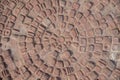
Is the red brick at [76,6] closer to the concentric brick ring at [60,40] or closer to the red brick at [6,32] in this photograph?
the concentric brick ring at [60,40]

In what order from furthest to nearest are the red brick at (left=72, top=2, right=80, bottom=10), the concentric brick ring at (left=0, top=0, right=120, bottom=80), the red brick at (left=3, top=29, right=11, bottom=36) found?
the red brick at (left=3, top=29, right=11, bottom=36) < the red brick at (left=72, top=2, right=80, bottom=10) < the concentric brick ring at (left=0, top=0, right=120, bottom=80)

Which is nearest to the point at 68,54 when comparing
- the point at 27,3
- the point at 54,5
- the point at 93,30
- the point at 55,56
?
Result: the point at 55,56

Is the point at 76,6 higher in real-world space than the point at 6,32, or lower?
higher

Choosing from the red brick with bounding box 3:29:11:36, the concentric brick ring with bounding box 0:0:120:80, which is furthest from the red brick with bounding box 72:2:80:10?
the red brick with bounding box 3:29:11:36

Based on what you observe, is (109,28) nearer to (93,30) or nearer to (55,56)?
(93,30)

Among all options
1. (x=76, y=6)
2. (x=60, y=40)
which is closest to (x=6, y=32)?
(x=60, y=40)

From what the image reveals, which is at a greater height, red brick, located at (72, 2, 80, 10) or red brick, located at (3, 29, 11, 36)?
red brick, located at (72, 2, 80, 10)

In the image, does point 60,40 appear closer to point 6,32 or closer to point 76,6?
point 76,6

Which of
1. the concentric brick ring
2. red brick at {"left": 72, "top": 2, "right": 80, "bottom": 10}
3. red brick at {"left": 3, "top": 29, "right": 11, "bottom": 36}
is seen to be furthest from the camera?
red brick at {"left": 3, "top": 29, "right": 11, "bottom": 36}

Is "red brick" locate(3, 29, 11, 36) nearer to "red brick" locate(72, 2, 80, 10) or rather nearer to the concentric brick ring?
the concentric brick ring
